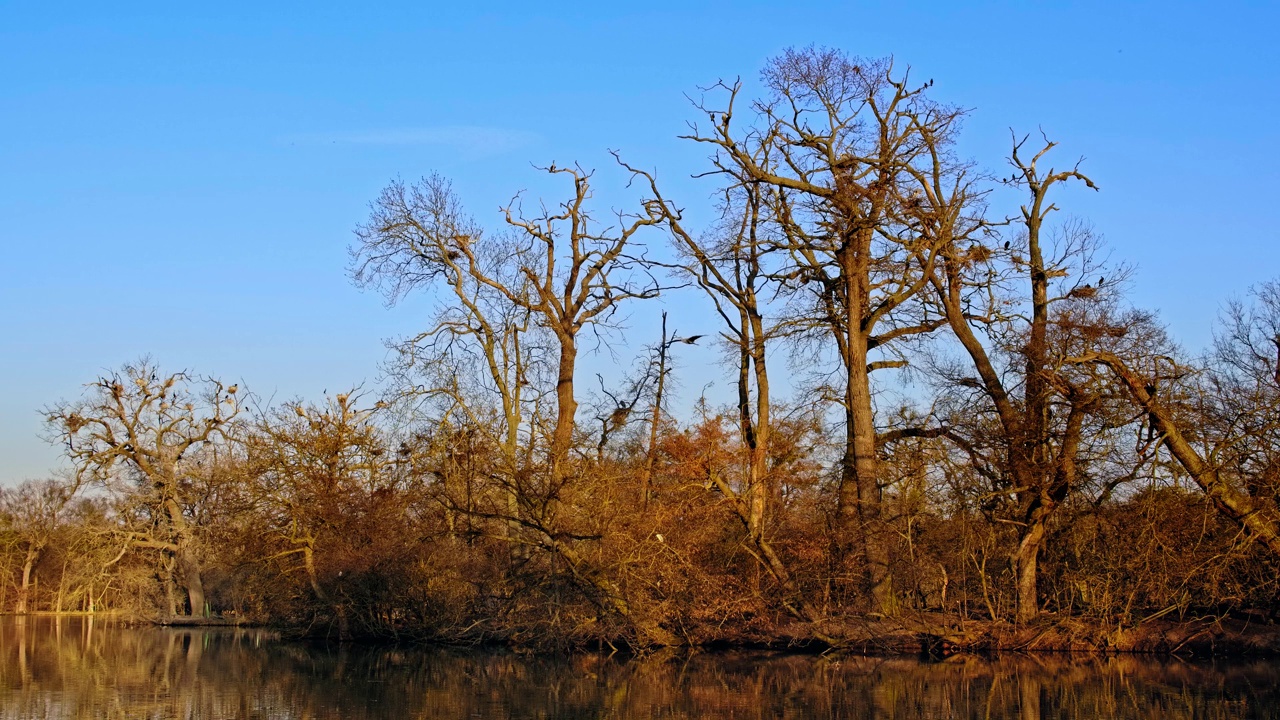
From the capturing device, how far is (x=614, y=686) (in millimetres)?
16188

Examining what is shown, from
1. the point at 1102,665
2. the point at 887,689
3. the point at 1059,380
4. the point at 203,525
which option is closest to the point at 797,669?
the point at 887,689

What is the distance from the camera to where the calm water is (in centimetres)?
1306

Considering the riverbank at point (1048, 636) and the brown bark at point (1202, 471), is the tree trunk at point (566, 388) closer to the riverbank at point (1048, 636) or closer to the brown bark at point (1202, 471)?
the riverbank at point (1048, 636)

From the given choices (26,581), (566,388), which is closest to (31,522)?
(26,581)

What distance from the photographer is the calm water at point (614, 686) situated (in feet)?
42.9

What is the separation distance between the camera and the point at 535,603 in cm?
2256

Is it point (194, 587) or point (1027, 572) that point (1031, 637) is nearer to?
point (1027, 572)

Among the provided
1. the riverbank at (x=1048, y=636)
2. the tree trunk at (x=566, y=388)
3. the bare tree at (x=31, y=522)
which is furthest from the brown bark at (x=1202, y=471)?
the bare tree at (x=31, y=522)

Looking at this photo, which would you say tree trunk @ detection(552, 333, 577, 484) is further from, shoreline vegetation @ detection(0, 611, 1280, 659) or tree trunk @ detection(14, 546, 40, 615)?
tree trunk @ detection(14, 546, 40, 615)

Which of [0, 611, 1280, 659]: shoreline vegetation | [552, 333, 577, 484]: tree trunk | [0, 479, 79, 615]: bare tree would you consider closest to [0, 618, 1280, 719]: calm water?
[0, 611, 1280, 659]: shoreline vegetation

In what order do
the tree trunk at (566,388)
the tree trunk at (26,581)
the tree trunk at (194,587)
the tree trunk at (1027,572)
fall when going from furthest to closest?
the tree trunk at (26,581) → the tree trunk at (194,587) → the tree trunk at (566,388) → the tree trunk at (1027,572)

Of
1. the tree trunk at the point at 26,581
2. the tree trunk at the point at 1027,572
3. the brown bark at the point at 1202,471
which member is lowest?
the tree trunk at the point at 26,581

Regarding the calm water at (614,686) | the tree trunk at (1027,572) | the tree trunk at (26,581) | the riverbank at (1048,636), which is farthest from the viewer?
the tree trunk at (26,581)

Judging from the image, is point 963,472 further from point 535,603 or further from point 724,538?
point 535,603
